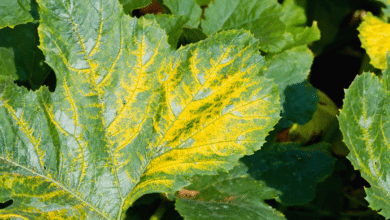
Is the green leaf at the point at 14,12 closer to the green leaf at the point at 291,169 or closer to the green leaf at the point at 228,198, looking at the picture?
the green leaf at the point at 228,198

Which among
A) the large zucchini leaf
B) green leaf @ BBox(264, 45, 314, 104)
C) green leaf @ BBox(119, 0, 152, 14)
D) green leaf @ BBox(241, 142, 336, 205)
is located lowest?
green leaf @ BBox(241, 142, 336, 205)

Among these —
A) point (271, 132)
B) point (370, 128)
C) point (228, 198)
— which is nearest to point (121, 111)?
point (228, 198)

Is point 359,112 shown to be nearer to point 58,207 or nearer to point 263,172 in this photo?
point 263,172

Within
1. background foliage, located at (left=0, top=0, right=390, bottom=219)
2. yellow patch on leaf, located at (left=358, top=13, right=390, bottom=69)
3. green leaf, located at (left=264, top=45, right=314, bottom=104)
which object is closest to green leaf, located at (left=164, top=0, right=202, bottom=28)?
background foliage, located at (left=0, top=0, right=390, bottom=219)

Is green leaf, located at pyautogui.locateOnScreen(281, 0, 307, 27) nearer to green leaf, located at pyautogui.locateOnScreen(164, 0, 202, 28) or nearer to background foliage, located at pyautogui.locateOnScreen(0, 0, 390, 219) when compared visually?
background foliage, located at pyautogui.locateOnScreen(0, 0, 390, 219)

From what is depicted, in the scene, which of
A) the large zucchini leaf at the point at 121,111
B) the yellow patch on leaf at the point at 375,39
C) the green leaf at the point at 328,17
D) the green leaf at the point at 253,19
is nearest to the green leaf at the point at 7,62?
the large zucchini leaf at the point at 121,111

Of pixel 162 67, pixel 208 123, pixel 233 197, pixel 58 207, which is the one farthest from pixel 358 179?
pixel 58 207

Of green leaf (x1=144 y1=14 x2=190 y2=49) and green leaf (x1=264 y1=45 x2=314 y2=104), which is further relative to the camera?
green leaf (x1=264 y1=45 x2=314 y2=104)
